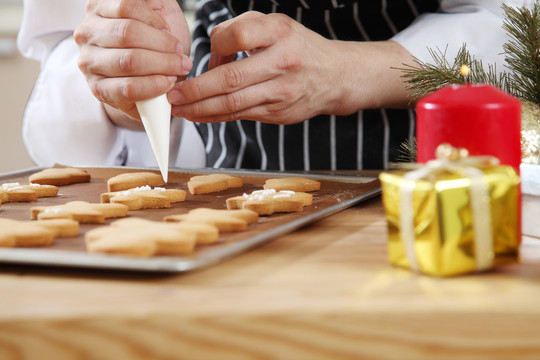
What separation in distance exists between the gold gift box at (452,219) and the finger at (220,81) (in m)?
0.44

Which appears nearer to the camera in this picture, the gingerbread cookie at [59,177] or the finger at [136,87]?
the finger at [136,87]

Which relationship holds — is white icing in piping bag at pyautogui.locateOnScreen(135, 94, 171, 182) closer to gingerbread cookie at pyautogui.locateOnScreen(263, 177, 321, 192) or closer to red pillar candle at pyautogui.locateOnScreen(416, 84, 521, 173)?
gingerbread cookie at pyautogui.locateOnScreen(263, 177, 321, 192)

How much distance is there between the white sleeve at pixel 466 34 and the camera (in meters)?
1.11

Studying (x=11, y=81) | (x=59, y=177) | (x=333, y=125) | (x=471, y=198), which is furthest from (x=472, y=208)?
(x=11, y=81)

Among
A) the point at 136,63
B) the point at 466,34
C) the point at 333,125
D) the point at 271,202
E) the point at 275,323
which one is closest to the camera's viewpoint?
the point at 275,323

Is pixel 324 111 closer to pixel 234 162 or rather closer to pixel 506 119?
pixel 234 162

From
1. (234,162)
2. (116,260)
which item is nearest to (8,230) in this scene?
(116,260)

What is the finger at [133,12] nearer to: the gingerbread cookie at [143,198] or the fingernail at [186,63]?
the fingernail at [186,63]

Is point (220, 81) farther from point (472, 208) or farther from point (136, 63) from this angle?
point (472, 208)

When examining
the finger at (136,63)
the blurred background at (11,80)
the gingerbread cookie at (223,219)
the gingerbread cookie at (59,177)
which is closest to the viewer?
the gingerbread cookie at (223,219)

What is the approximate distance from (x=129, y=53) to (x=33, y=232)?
35 cm

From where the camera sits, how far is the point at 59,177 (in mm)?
1002

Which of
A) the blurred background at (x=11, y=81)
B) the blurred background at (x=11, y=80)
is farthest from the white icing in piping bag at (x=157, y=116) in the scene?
the blurred background at (x=11, y=81)

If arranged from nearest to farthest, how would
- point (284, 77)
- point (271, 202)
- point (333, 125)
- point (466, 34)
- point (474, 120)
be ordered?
point (474, 120) → point (271, 202) → point (284, 77) → point (466, 34) → point (333, 125)
